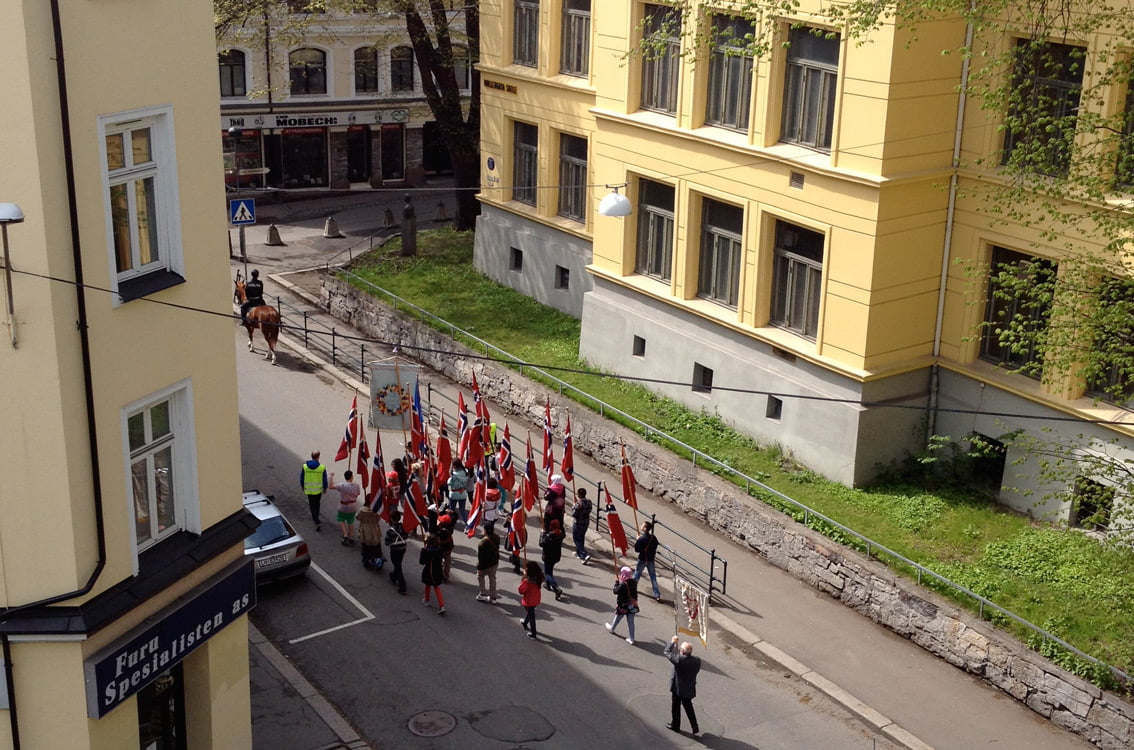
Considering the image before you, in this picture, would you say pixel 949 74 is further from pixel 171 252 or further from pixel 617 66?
pixel 171 252

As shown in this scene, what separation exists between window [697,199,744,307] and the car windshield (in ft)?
31.1

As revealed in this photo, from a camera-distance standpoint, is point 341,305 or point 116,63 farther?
point 341,305

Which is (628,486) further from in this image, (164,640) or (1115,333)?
(164,640)

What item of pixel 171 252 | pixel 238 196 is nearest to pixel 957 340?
pixel 171 252

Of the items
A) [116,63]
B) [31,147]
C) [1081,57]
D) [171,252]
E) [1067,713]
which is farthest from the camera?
[1081,57]

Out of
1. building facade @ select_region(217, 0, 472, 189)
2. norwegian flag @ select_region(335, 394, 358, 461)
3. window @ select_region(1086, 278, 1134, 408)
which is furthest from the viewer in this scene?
building facade @ select_region(217, 0, 472, 189)

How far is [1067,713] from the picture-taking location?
55.6ft

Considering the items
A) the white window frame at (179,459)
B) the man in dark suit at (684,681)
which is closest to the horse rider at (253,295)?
the man in dark suit at (684,681)

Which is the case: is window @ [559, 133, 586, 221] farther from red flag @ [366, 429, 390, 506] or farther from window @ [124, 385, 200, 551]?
window @ [124, 385, 200, 551]

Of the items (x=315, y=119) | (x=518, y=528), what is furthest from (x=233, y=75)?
(x=518, y=528)

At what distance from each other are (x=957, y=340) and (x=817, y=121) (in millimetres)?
4493

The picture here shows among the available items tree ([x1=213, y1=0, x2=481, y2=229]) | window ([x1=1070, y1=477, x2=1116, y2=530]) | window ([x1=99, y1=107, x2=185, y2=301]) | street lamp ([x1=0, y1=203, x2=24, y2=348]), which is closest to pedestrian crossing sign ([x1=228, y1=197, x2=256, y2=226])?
tree ([x1=213, y1=0, x2=481, y2=229])

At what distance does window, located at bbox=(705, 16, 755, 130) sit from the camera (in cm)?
2330

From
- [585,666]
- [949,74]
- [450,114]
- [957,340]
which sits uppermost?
[949,74]
